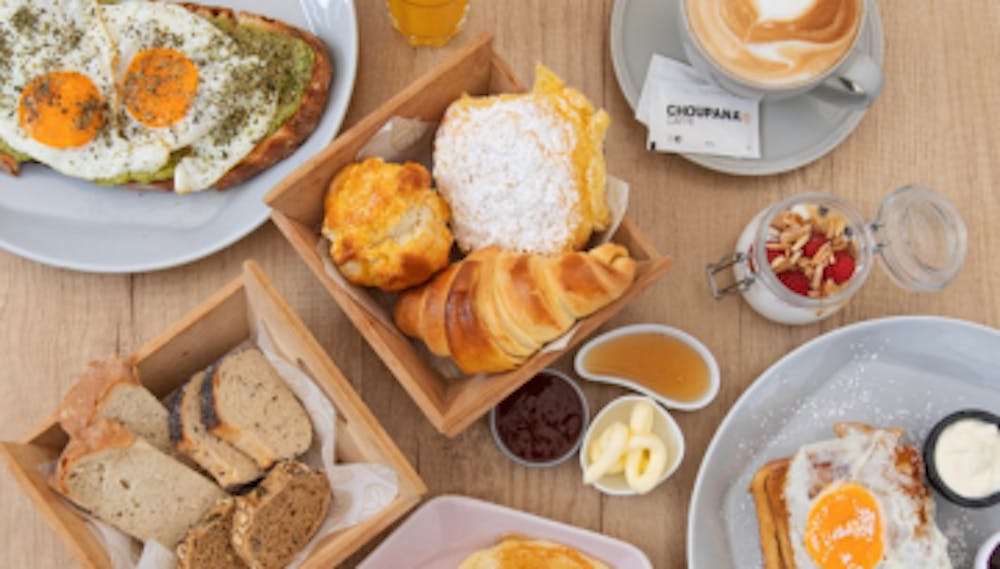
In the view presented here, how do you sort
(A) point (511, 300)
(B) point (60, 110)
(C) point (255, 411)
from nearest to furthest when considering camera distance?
(A) point (511, 300), (C) point (255, 411), (B) point (60, 110)

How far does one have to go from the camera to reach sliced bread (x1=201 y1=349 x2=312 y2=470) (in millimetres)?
1545

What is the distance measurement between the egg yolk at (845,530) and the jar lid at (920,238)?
1.35 feet

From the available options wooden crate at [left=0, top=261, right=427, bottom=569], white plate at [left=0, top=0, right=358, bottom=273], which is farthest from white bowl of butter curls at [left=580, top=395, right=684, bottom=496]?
white plate at [left=0, top=0, right=358, bottom=273]

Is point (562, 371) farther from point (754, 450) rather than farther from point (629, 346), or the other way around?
point (754, 450)

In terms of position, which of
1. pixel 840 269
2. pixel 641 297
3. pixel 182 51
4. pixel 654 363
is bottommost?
pixel 654 363

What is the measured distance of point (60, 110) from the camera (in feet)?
5.51

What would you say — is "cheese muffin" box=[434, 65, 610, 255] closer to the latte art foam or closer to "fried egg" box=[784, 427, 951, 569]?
the latte art foam

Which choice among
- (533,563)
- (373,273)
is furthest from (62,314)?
(533,563)

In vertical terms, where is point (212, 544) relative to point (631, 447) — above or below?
below

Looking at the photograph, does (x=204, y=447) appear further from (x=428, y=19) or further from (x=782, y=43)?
(x=782, y=43)

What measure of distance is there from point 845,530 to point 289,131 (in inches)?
49.3

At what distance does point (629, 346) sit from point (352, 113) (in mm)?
720

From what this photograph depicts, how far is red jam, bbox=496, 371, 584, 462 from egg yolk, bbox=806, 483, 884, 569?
455 mm

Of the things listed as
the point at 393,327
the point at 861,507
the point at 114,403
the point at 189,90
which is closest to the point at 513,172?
the point at 393,327
